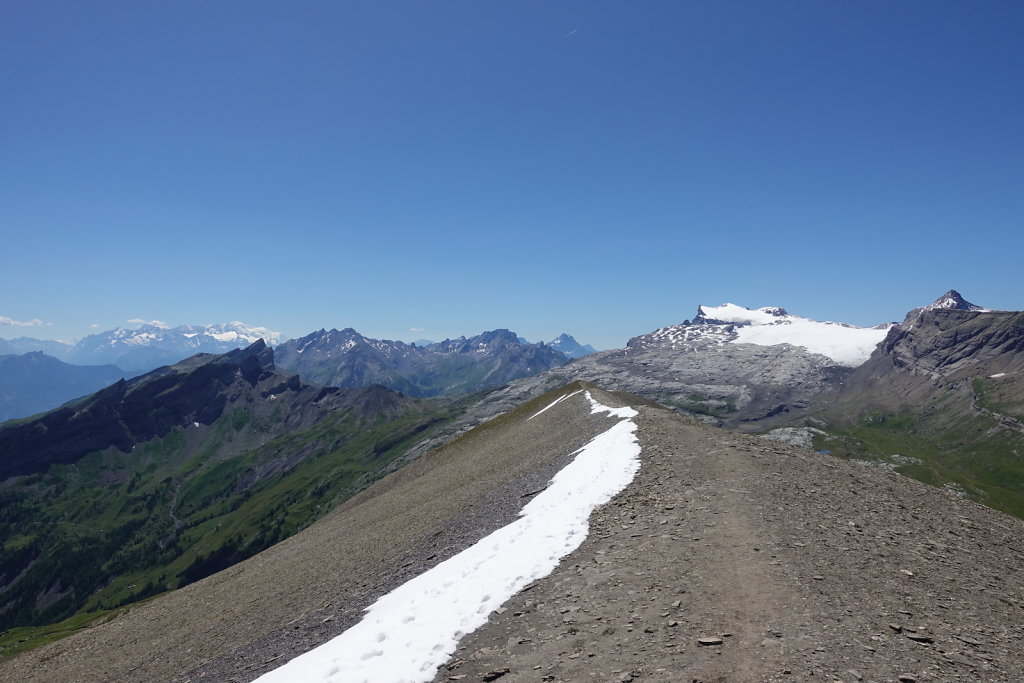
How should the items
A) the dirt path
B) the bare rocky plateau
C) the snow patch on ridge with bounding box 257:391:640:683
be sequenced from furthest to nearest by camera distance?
the snow patch on ridge with bounding box 257:391:640:683, the bare rocky plateau, the dirt path

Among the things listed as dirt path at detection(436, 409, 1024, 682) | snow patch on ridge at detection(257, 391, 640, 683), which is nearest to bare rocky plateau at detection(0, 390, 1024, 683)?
dirt path at detection(436, 409, 1024, 682)

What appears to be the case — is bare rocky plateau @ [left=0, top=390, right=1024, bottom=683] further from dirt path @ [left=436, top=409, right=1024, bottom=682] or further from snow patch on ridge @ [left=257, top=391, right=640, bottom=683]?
snow patch on ridge @ [left=257, top=391, right=640, bottom=683]

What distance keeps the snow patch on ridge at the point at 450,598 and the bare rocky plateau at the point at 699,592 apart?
2.94 ft

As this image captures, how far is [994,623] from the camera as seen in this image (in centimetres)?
1400

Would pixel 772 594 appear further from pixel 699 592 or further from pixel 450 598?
pixel 450 598

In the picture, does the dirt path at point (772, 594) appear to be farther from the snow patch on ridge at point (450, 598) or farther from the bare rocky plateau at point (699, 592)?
the snow patch on ridge at point (450, 598)

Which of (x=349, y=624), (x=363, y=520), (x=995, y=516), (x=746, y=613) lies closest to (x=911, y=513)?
(x=995, y=516)

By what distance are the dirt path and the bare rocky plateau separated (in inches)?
2.3

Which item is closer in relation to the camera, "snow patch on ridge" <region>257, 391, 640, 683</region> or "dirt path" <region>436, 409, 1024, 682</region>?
"dirt path" <region>436, 409, 1024, 682</region>

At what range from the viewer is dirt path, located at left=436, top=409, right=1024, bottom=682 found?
39.4 ft

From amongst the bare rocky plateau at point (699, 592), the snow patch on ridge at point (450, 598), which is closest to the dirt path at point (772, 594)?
the bare rocky plateau at point (699, 592)

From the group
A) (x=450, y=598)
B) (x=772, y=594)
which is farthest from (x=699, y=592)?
(x=450, y=598)

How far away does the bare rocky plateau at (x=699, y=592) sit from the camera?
12.4 metres

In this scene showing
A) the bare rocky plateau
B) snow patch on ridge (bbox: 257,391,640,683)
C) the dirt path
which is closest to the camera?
the dirt path
